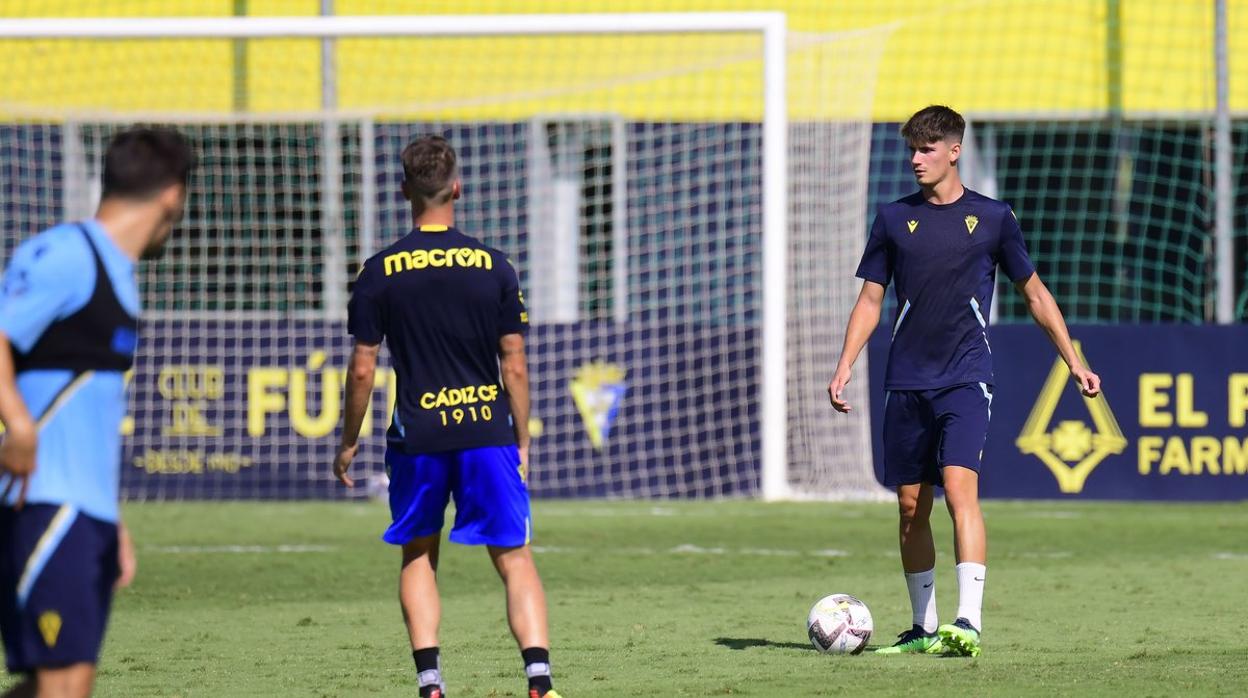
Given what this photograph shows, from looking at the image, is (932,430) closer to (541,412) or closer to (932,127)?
(932,127)

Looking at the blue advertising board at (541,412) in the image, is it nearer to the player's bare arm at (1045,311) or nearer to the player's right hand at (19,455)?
Answer: the player's bare arm at (1045,311)

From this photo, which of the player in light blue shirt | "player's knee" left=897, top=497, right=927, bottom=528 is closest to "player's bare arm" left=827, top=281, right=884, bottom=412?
"player's knee" left=897, top=497, right=927, bottom=528

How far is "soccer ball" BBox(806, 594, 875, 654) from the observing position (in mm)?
7023

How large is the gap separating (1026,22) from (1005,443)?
16.0 ft

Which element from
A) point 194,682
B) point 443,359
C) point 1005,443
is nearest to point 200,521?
point 1005,443

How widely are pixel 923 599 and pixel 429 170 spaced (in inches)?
104

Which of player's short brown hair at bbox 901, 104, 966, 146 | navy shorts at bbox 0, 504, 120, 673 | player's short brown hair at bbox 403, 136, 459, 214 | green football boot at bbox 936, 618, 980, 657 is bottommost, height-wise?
green football boot at bbox 936, 618, 980, 657

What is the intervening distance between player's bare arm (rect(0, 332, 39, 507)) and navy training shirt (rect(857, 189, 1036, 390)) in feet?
12.7

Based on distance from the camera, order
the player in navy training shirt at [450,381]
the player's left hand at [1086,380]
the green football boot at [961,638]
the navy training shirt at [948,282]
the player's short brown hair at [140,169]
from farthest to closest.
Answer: the navy training shirt at [948,282] < the player's left hand at [1086,380] < the green football boot at [961,638] < the player in navy training shirt at [450,381] < the player's short brown hair at [140,169]

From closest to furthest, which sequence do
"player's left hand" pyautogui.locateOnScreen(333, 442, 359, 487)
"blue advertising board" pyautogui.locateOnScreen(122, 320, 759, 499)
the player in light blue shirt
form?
the player in light blue shirt, "player's left hand" pyautogui.locateOnScreen(333, 442, 359, 487), "blue advertising board" pyautogui.locateOnScreen(122, 320, 759, 499)

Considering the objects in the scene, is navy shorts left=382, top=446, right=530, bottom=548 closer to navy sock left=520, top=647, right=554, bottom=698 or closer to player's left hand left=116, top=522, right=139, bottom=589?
navy sock left=520, top=647, right=554, bottom=698

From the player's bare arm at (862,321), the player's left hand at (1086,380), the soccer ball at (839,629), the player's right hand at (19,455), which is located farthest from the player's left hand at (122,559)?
the player's left hand at (1086,380)

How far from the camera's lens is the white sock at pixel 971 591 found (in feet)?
22.7

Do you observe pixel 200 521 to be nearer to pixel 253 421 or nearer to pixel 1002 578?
pixel 253 421
